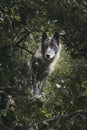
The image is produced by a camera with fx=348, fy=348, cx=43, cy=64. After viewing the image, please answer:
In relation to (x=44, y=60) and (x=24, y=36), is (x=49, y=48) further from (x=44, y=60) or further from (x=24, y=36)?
(x=24, y=36)

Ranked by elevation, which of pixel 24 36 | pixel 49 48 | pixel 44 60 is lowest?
pixel 44 60

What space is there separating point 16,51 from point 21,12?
88cm

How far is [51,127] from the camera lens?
4164 millimetres

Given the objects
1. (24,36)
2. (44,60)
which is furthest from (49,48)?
(24,36)

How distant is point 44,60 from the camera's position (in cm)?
791

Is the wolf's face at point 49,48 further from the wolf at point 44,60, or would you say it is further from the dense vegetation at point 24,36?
the dense vegetation at point 24,36

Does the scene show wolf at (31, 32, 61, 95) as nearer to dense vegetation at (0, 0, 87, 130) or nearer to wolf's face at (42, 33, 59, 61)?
wolf's face at (42, 33, 59, 61)

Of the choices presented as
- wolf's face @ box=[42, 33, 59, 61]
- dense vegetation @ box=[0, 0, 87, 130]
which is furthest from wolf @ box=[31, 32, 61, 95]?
dense vegetation @ box=[0, 0, 87, 130]

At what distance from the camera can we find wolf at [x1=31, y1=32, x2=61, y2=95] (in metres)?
7.47

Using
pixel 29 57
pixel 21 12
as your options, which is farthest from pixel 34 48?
pixel 21 12

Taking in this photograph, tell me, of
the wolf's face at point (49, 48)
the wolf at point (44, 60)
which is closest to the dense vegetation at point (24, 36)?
the wolf at point (44, 60)

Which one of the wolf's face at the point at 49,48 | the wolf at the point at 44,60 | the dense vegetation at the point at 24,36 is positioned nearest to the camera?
the dense vegetation at the point at 24,36

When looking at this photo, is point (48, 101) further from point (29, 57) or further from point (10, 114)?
point (29, 57)

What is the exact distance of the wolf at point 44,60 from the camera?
24.5 ft
